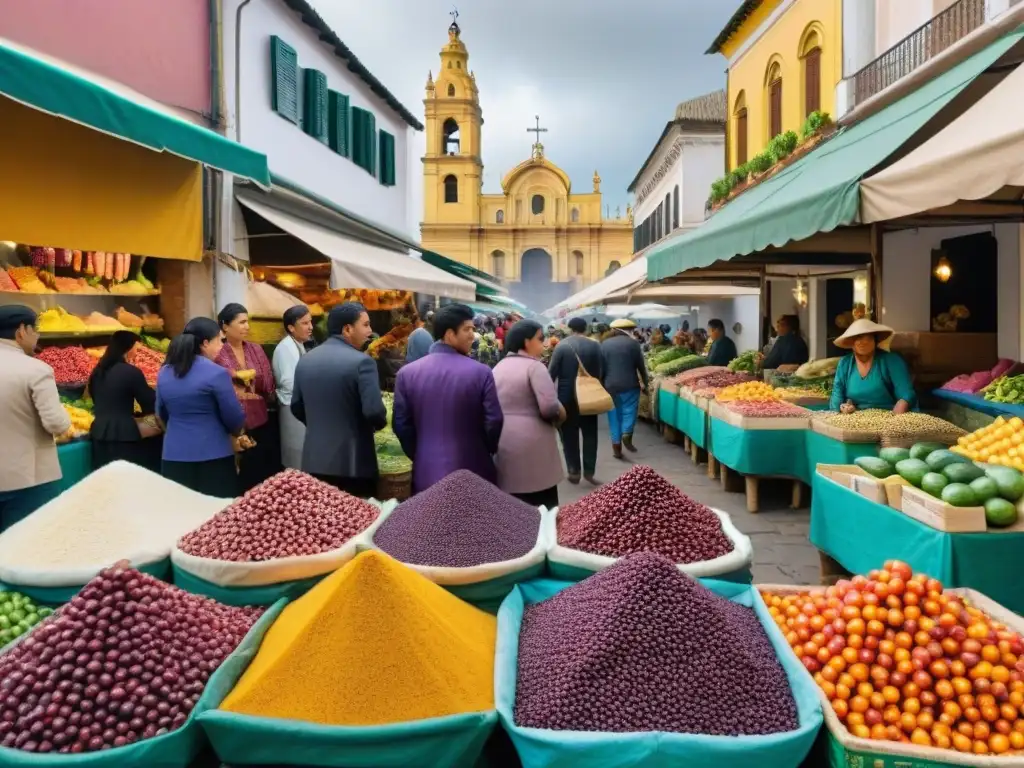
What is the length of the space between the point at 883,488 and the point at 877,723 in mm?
2101

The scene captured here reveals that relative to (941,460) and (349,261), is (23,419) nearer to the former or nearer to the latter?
(349,261)

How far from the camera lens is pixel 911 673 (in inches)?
84.7

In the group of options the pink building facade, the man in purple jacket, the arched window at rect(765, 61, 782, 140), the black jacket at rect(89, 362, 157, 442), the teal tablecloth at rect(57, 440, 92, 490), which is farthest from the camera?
the arched window at rect(765, 61, 782, 140)

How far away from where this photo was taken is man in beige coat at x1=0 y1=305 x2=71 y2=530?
3.81 meters

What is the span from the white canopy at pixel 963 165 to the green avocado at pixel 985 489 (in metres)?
1.34

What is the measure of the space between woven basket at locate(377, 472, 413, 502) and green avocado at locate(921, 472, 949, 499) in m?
3.37

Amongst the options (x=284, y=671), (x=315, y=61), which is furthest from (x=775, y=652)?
(x=315, y=61)

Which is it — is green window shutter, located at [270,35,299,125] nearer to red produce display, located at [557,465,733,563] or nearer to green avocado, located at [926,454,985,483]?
red produce display, located at [557,465,733,563]

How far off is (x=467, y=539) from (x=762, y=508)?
4.76 metres

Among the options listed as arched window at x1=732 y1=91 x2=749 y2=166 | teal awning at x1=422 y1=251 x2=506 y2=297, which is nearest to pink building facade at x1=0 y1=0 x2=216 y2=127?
teal awning at x1=422 y1=251 x2=506 y2=297

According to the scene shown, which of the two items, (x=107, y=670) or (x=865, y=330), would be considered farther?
(x=865, y=330)

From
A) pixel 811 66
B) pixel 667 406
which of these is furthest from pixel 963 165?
pixel 811 66

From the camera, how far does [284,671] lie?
2045 mm

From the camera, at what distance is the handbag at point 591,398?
786 centimetres
